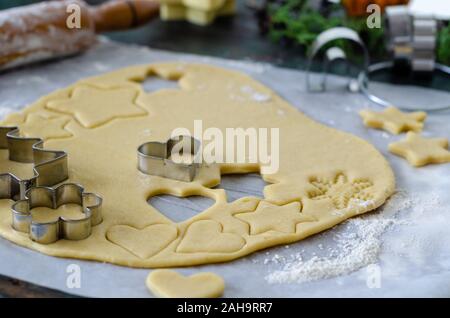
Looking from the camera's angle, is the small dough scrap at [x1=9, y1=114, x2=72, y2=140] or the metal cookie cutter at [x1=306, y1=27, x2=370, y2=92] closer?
the small dough scrap at [x1=9, y1=114, x2=72, y2=140]

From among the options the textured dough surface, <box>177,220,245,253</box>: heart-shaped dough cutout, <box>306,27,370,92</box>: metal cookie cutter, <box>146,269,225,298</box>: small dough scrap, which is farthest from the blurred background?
<box>146,269,225,298</box>: small dough scrap

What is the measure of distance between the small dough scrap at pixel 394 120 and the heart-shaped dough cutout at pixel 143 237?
2.31ft

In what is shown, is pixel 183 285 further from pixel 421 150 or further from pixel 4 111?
pixel 4 111

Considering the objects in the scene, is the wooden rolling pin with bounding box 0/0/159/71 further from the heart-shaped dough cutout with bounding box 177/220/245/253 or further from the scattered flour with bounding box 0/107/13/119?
the heart-shaped dough cutout with bounding box 177/220/245/253

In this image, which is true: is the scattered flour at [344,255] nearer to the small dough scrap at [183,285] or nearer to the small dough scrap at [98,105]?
the small dough scrap at [183,285]

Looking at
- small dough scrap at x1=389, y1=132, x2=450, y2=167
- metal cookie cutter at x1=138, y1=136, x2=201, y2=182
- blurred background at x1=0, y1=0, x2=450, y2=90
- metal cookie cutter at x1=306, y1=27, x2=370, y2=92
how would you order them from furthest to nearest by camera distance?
blurred background at x1=0, y1=0, x2=450, y2=90, metal cookie cutter at x1=306, y1=27, x2=370, y2=92, small dough scrap at x1=389, y1=132, x2=450, y2=167, metal cookie cutter at x1=138, y1=136, x2=201, y2=182

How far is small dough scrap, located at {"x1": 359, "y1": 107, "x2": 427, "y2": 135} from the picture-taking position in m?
1.90

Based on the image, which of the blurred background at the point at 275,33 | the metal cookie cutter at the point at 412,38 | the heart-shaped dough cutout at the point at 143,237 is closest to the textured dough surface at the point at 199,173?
the heart-shaped dough cutout at the point at 143,237

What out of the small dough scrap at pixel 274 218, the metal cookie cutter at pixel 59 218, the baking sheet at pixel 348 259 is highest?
the metal cookie cutter at pixel 59 218

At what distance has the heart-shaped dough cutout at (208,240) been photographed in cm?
139

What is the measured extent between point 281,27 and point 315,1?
139 mm

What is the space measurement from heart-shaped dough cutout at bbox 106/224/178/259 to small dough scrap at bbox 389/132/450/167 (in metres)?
0.63
